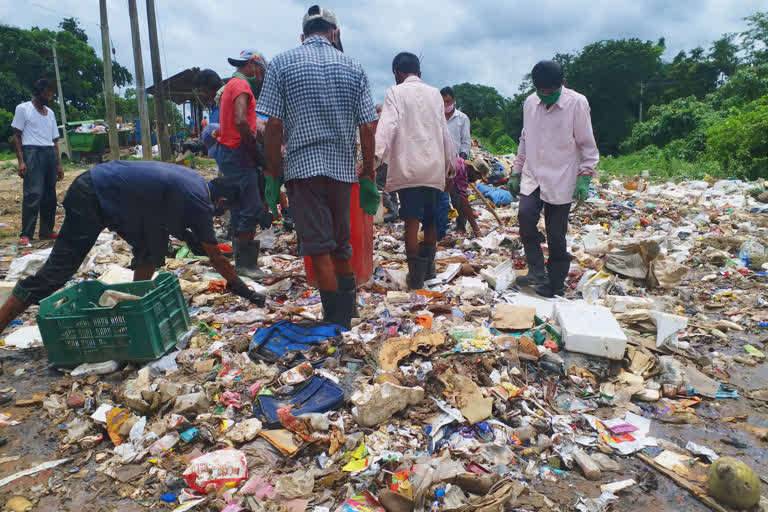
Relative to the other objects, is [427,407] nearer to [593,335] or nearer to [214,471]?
[214,471]

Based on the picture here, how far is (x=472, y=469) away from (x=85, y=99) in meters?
41.5

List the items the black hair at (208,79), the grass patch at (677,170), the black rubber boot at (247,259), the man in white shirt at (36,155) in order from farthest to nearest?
1. the grass patch at (677,170)
2. the man in white shirt at (36,155)
3. the black hair at (208,79)
4. the black rubber boot at (247,259)

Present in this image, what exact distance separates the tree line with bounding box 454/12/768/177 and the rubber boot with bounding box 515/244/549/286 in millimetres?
11121

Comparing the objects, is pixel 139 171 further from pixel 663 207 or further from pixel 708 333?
pixel 663 207

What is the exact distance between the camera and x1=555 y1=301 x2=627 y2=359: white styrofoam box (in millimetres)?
2729

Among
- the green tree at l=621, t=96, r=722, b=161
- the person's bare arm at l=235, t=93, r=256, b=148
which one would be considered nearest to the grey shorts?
the person's bare arm at l=235, t=93, r=256, b=148

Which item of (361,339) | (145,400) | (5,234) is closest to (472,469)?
(361,339)

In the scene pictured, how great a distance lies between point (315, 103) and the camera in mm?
2654

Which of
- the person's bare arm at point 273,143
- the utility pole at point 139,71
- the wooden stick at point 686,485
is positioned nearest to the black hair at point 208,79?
the person's bare arm at point 273,143

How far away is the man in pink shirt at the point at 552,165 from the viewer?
3525mm

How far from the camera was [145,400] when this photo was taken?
234 cm

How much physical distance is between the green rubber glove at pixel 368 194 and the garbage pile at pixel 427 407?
727 mm

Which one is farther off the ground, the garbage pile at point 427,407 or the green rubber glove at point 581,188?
the green rubber glove at point 581,188

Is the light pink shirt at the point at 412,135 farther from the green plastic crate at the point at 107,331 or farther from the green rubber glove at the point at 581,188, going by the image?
the green plastic crate at the point at 107,331
